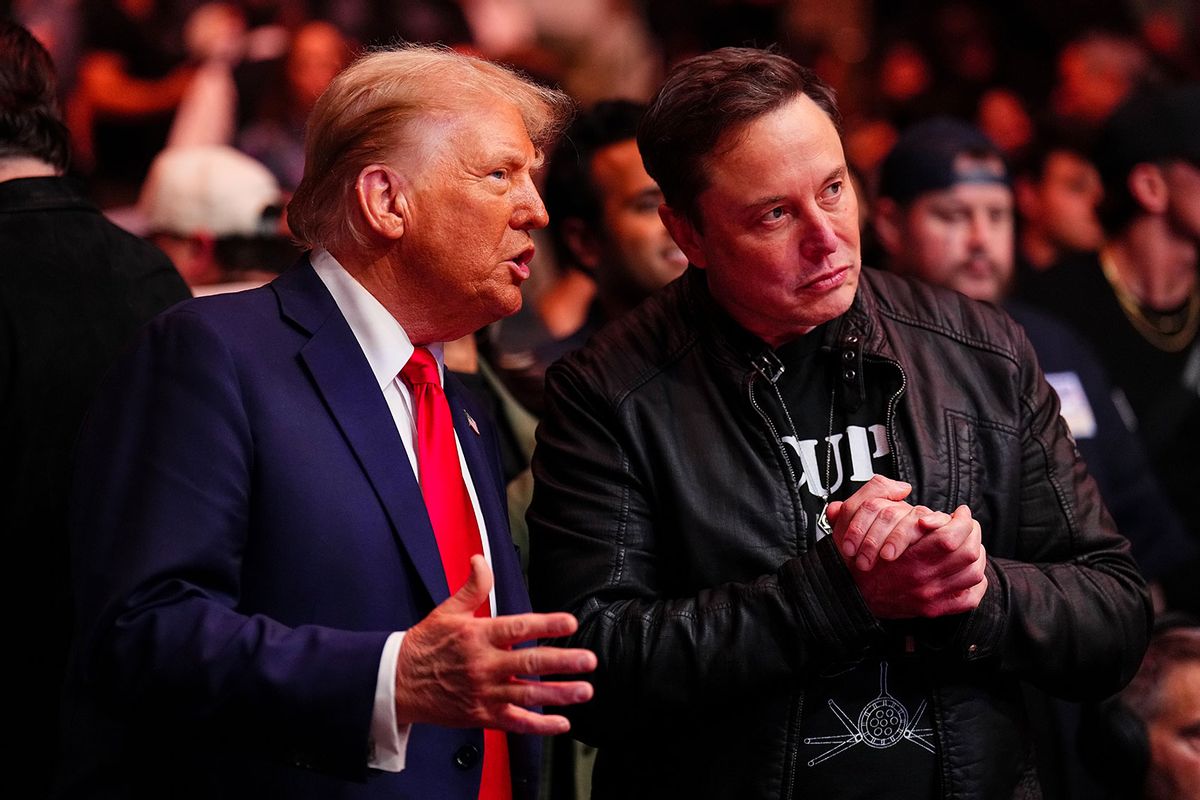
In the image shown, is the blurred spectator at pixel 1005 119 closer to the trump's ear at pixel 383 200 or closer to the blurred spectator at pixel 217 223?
the blurred spectator at pixel 217 223

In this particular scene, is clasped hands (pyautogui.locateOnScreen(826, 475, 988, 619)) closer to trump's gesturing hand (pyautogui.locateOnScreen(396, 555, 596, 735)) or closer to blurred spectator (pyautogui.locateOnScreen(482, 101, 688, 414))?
trump's gesturing hand (pyautogui.locateOnScreen(396, 555, 596, 735))

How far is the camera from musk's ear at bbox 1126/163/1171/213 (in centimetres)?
466

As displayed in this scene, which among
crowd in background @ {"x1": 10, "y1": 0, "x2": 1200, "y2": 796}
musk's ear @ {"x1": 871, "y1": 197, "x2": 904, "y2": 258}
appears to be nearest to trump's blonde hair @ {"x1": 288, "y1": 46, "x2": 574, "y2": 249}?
crowd in background @ {"x1": 10, "y1": 0, "x2": 1200, "y2": 796}

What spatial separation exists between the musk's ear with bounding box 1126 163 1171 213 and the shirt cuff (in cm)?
338

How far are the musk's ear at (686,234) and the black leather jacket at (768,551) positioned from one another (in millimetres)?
72

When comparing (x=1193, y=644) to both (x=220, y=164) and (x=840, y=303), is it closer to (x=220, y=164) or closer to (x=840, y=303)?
(x=840, y=303)

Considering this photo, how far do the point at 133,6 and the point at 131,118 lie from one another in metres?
0.68

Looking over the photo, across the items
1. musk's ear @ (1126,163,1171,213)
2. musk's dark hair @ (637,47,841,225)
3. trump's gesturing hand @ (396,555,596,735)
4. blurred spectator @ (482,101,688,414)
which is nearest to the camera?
trump's gesturing hand @ (396,555,596,735)

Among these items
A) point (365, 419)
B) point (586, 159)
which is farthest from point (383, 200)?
point (586, 159)

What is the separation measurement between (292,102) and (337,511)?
532 centimetres

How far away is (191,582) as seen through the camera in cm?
203

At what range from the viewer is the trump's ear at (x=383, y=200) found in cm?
232

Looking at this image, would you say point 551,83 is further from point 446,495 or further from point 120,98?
point 120,98

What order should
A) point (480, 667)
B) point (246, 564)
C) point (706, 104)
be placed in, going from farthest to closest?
point (706, 104)
point (246, 564)
point (480, 667)
